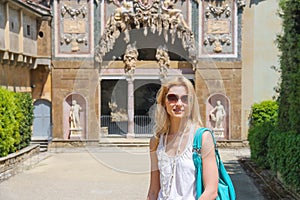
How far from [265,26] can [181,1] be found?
3656 millimetres

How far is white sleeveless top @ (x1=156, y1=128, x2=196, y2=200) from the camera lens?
2787mm

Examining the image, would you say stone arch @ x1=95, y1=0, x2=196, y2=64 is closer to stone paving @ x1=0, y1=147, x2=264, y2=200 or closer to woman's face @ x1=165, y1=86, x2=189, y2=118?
stone paving @ x1=0, y1=147, x2=264, y2=200

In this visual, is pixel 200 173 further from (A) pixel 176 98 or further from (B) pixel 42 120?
(B) pixel 42 120

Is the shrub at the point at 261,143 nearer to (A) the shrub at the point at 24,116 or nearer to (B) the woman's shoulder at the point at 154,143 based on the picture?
(A) the shrub at the point at 24,116

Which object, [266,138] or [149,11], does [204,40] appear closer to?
[149,11]

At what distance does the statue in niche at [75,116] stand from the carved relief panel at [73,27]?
2366mm

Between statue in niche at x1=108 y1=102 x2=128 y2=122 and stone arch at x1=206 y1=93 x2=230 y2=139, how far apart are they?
12.7ft

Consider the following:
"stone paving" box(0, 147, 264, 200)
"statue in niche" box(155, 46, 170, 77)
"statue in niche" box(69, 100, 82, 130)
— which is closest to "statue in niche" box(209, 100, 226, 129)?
"statue in niche" box(155, 46, 170, 77)

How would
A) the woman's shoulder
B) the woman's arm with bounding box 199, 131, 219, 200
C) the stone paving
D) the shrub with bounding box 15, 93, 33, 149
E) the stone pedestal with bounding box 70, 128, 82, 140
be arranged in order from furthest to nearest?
the stone pedestal with bounding box 70, 128, 82, 140 < the shrub with bounding box 15, 93, 33, 149 < the stone paving < the woman's shoulder < the woman's arm with bounding box 199, 131, 219, 200

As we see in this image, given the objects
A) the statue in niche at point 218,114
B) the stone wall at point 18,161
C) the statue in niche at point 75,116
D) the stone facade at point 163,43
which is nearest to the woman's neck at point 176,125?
the stone wall at point 18,161

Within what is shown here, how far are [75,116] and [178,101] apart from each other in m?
16.9

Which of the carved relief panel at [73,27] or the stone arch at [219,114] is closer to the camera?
the stone arch at [219,114]

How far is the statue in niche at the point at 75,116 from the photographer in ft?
63.8

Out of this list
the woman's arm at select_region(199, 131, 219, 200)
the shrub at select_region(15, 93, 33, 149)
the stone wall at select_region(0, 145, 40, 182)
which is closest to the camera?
the woman's arm at select_region(199, 131, 219, 200)
